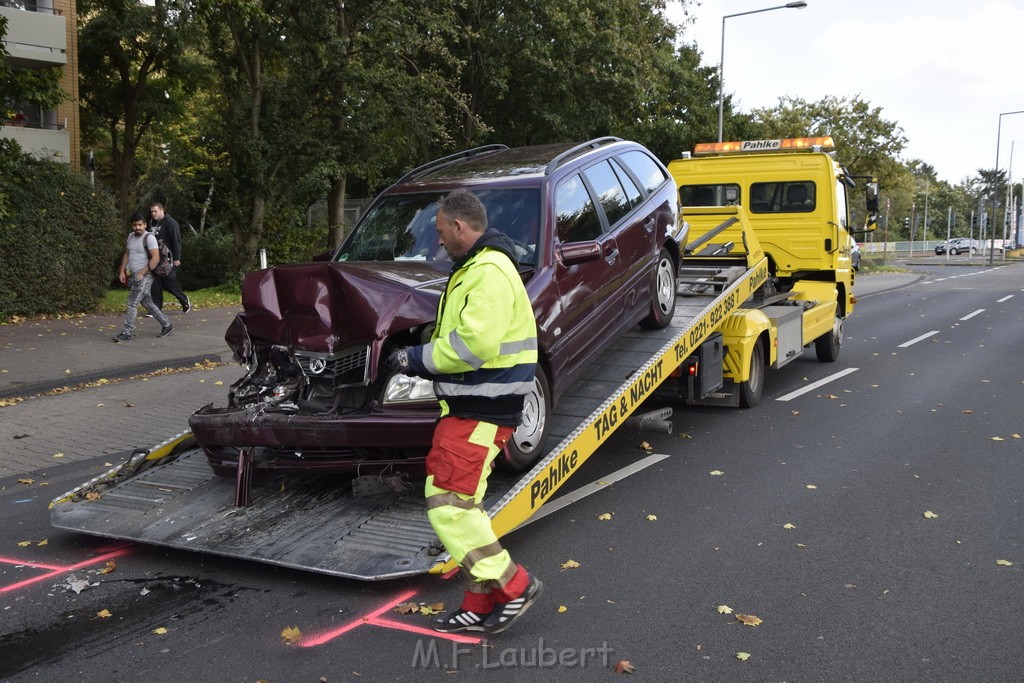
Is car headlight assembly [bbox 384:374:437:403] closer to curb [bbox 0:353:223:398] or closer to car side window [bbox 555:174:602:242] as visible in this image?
car side window [bbox 555:174:602:242]

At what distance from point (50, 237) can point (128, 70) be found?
15.6 metres

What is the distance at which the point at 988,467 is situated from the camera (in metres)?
7.05

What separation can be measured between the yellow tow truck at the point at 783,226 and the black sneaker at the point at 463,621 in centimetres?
600

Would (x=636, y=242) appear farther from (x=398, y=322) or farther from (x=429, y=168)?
(x=398, y=322)

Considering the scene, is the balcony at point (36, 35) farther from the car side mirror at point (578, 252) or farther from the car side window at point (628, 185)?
the car side mirror at point (578, 252)

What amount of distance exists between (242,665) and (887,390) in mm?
8419

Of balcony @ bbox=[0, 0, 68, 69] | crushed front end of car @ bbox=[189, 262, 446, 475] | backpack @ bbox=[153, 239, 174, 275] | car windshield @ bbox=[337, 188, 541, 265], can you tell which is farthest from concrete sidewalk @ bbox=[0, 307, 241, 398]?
balcony @ bbox=[0, 0, 68, 69]

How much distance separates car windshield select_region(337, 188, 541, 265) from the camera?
6211 mm

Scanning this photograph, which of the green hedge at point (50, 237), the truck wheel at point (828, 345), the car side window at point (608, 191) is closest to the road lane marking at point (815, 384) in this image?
the truck wheel at point (828, 345)

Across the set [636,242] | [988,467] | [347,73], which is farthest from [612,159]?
[347,73]

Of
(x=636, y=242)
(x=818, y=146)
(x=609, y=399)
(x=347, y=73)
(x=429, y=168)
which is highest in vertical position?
A: (x=347, y=73)

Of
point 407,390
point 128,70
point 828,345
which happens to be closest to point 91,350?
point 407,390

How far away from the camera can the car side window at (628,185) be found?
7.43m

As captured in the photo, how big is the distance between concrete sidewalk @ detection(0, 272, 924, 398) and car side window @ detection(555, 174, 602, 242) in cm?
664
